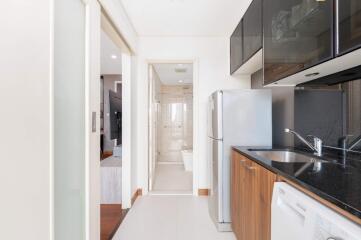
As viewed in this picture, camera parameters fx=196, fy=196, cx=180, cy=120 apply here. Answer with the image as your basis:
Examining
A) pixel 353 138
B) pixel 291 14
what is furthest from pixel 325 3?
pixel 353 138

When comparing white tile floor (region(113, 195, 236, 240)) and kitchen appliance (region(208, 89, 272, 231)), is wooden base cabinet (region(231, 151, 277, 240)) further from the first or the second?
white tile floor (region(113, 195, 236, 240))

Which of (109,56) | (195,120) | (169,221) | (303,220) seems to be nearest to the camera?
(303,220)

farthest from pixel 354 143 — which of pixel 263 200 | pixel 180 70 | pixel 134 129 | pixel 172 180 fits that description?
pixel 180 70

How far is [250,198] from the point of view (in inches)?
59.1

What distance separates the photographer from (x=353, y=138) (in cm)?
142

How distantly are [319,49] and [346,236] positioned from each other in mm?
948

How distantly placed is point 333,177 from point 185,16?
2.34 m

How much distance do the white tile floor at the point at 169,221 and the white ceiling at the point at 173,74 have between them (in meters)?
2.56

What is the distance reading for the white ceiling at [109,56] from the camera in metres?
3.55

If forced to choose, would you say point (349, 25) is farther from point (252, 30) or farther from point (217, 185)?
point (217, 185)

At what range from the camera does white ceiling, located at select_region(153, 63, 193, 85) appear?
4406mm

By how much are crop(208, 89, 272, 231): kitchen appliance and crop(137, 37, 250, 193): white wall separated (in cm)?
100

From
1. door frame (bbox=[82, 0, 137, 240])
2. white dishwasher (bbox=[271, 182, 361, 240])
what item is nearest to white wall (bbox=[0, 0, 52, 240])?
door frame (bbox=[82, 0, 137, 240])

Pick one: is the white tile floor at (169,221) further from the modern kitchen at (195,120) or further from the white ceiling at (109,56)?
the white ceiling at (109,56)
